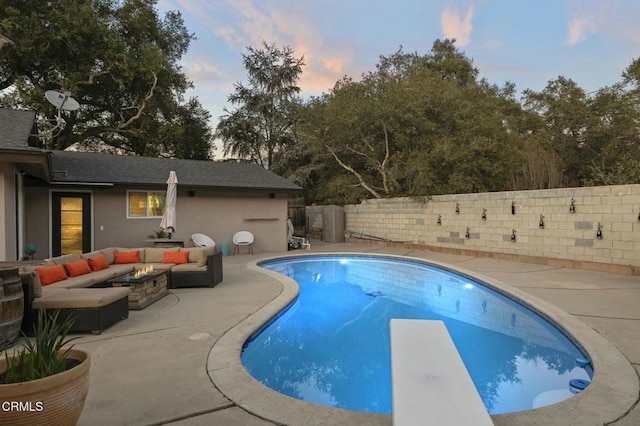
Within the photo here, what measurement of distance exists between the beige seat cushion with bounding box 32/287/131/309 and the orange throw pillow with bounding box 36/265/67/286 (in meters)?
0.94

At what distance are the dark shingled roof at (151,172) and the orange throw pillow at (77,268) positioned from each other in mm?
4890

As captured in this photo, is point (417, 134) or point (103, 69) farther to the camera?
point (103, 69)

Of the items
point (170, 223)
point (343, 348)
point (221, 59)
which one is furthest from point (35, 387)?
point (221, 59)

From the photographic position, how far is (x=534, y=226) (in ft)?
32.8

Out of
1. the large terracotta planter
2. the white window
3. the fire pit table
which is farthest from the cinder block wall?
the large terracotta planter

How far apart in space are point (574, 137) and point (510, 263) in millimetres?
13859

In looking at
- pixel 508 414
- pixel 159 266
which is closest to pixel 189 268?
pixel 159 266

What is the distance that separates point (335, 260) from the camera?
1220cm

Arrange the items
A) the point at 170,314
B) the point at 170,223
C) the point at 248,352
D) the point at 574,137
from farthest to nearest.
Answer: the point at 574,137 < the point at 170,223 < the point at 170,314 < the point at 248,352

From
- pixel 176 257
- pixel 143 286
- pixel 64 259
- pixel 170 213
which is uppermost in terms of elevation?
pixel 170 213

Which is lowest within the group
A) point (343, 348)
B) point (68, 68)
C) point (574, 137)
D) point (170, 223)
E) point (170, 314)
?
point (343, 348)

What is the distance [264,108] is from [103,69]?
10.6 meters

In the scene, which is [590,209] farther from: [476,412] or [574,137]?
[574,137]

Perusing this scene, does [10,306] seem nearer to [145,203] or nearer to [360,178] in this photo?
[145,203]
